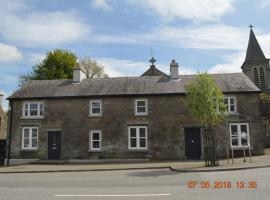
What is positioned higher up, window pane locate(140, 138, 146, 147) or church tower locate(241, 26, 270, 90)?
church tower locate(241, 26, 270, 90)

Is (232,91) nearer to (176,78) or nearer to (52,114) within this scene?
(176,78)

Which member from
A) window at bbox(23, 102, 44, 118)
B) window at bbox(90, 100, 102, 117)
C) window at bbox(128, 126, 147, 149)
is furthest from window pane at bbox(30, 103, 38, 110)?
window at bbox(128, 126, 147, 149)

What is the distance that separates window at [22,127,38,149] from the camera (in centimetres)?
2694

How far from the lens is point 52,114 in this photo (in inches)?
1072

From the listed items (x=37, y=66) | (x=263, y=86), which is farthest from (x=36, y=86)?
(x=263, y=86)

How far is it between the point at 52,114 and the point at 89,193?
18.1 metres

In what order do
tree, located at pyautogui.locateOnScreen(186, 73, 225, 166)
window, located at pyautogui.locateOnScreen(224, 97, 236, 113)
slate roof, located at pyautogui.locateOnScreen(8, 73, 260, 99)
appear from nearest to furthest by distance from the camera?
tree, located at pyautogui.locateOnScreen(186, 73, 225, 166)
window, located at pyautogui.locateOnScreen(224, 97, 236, 113)
slate roof, located at pyautogui.locateOnScreen(8, 73, 260, 99)

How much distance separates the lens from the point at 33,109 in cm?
2764

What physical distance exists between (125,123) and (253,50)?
37.0m

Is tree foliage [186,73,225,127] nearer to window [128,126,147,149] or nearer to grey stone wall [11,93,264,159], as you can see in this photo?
grey stone wall [11,93,264,159]

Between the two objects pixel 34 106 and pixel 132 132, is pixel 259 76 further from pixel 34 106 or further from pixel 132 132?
pixel 34 106

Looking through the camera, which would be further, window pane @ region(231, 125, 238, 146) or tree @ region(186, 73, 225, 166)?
window pane @ region(231, 125, 238, 146)

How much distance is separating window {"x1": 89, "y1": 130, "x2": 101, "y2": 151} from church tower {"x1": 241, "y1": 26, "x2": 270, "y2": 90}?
34046 millimetres

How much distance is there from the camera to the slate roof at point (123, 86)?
26.7 metres
